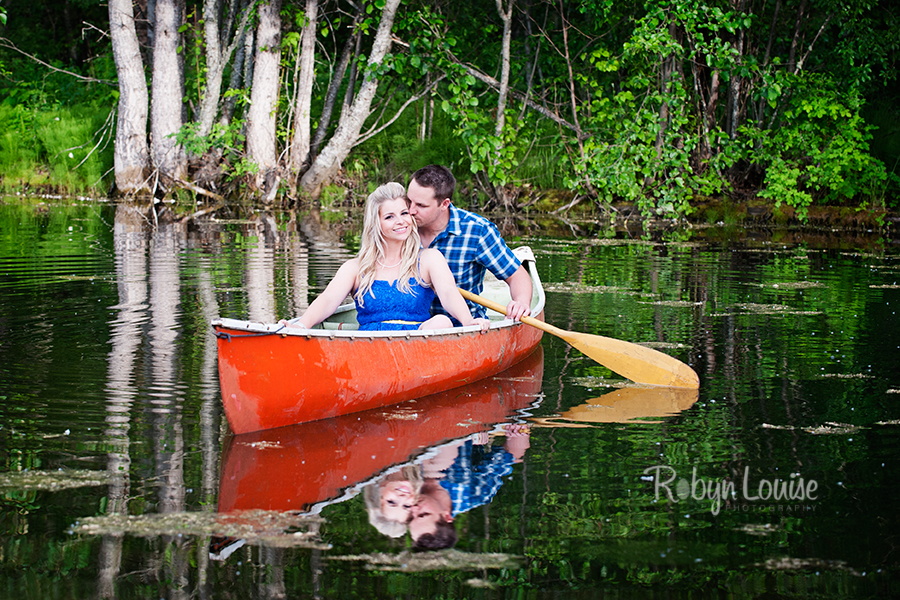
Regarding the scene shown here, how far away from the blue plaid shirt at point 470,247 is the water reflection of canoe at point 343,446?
1.93 ft

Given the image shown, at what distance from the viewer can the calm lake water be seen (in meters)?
2.61

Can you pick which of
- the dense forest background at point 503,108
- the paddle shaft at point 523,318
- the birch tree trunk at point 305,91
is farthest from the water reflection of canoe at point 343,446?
the birch tree trunk at point 305,91

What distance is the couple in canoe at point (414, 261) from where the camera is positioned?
14.5ft

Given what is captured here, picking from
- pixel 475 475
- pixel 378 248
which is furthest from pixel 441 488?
pixel 378 248

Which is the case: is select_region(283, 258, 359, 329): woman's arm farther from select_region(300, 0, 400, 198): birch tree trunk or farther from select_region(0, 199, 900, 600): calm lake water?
select_region(300, 0, 400, 198): birch tree trunk

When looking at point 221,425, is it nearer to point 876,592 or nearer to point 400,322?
point 400,322

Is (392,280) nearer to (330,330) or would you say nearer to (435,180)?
(435,180)

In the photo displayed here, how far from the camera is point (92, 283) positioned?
24.7 ft

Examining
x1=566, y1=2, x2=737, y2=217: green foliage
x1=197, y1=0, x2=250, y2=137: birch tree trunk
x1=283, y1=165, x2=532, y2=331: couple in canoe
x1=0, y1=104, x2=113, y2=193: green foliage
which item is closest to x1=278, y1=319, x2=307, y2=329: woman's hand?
x1=283, y1=165, x2=532, y2=331: couple in canoe

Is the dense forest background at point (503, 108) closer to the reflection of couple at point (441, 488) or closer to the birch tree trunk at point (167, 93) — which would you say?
the birch tree trunk at point (167, 93)

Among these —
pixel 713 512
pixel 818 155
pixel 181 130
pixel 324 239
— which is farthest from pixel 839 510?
pixel 181 130

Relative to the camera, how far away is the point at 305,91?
14.8m

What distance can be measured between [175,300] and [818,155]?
9.21m

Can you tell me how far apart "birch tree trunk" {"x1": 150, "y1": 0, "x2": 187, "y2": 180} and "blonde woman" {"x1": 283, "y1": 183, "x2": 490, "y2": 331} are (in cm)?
1046
